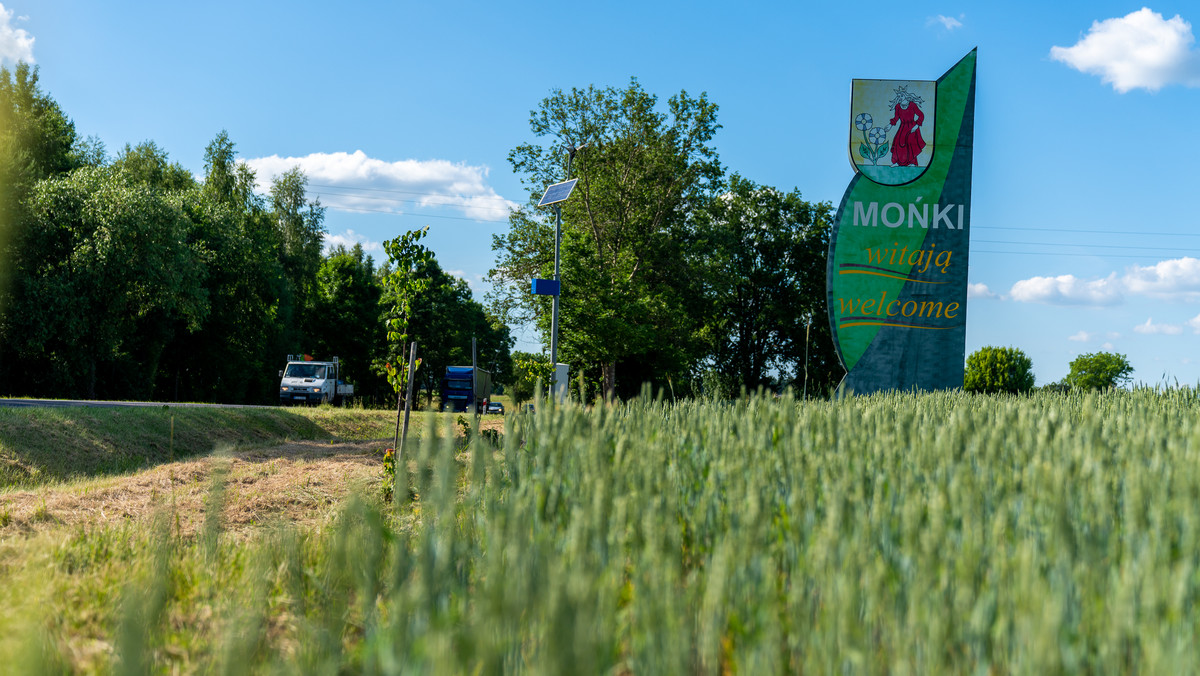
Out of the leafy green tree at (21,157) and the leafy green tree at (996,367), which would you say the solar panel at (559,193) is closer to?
the leafy green tree at (21,157)

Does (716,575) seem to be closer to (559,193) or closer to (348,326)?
(559,193)

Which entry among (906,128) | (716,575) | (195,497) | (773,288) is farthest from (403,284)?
(773,288)

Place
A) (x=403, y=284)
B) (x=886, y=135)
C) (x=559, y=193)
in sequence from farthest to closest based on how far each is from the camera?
(x=559, y=193), (x=886, y=135), (x=403, y=284)

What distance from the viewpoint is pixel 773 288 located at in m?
45.5

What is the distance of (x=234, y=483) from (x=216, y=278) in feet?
111

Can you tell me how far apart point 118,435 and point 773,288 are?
35.9 meters

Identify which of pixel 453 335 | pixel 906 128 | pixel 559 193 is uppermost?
pixel 906 128

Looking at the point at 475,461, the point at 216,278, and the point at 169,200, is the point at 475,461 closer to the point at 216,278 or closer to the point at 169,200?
the point at 169,200

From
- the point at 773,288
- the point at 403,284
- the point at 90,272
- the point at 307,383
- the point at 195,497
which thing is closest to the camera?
the point at 195,497

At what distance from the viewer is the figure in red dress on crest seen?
16.0 meters

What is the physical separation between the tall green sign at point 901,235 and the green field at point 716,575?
12.2m

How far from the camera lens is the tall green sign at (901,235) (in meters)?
15.9

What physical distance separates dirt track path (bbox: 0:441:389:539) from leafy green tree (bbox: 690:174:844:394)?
3427 cm

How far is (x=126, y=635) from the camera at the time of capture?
138cm
